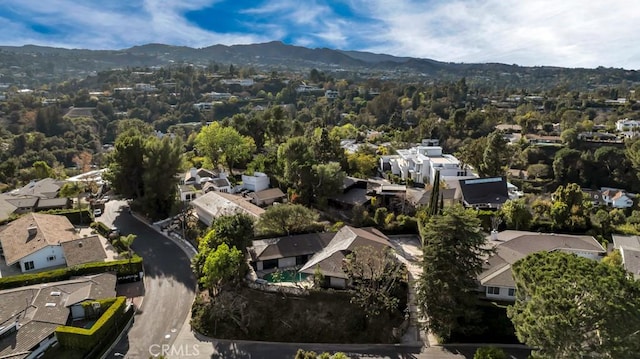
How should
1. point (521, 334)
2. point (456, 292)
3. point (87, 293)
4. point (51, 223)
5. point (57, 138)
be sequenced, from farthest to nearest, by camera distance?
1. point (57, 138)
2. point (51, 223)
3. point (87, 293)
4. point (456, 292)
5. point (521, 334)

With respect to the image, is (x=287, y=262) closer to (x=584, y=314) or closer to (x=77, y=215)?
(x=584, y=314)

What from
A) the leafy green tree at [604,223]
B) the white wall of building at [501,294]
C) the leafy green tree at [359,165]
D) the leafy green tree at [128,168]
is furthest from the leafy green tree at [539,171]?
the leafy green tree at [128,168]

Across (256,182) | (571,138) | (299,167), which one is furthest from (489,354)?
(571,138)

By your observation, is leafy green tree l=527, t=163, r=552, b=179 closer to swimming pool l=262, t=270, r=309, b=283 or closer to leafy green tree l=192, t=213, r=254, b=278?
swimming pool l=262, t=270, r=309, b=283

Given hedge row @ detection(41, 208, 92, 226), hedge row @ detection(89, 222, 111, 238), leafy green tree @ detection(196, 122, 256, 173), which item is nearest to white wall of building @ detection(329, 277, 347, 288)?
hedge row @ detection(89, 222, 111, 238)

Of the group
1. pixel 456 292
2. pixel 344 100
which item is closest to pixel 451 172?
pixel 456 292

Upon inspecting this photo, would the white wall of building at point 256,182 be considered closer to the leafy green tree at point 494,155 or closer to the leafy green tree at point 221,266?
the leafy green tree at point 221,266

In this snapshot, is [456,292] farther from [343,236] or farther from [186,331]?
[186,331]
